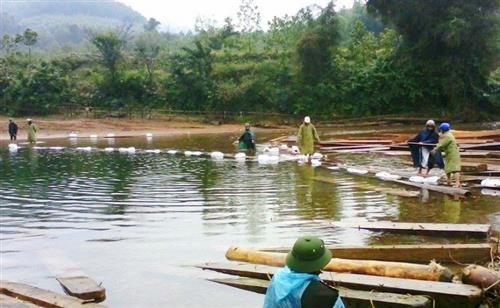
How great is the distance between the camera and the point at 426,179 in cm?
1418

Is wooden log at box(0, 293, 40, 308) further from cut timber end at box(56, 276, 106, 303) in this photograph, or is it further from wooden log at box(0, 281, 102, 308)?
cut timber end at box(56, 276, 106, 303)

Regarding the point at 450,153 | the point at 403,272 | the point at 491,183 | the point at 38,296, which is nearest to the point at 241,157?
the point at 450,153

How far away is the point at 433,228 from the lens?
880 centimetres

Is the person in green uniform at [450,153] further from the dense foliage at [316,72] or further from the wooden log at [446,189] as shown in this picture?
the dense foliage at [316,72]

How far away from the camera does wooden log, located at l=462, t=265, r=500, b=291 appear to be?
568 cm

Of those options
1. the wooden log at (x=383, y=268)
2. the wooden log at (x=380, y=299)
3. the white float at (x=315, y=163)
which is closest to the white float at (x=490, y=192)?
the wooden log at (x=383, y=268)

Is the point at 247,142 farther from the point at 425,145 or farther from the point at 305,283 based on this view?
the point at 305,283

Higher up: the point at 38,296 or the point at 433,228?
the point at 433,228

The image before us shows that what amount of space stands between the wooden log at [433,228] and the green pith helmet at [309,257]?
5.11m

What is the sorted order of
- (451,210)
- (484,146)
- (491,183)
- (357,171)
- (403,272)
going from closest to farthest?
(403,272)
(451,210)
(491,183)
(357,171)
(484,146)

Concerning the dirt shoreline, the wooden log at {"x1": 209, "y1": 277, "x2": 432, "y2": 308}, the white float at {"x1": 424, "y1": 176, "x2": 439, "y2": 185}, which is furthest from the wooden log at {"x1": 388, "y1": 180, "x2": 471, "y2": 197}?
the dirt shoreline

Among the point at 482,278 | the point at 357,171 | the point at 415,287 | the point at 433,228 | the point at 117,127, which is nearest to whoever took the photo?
the point at 482,278

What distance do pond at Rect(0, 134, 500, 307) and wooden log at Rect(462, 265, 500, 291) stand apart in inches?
84.5

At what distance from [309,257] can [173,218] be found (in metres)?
7.62
